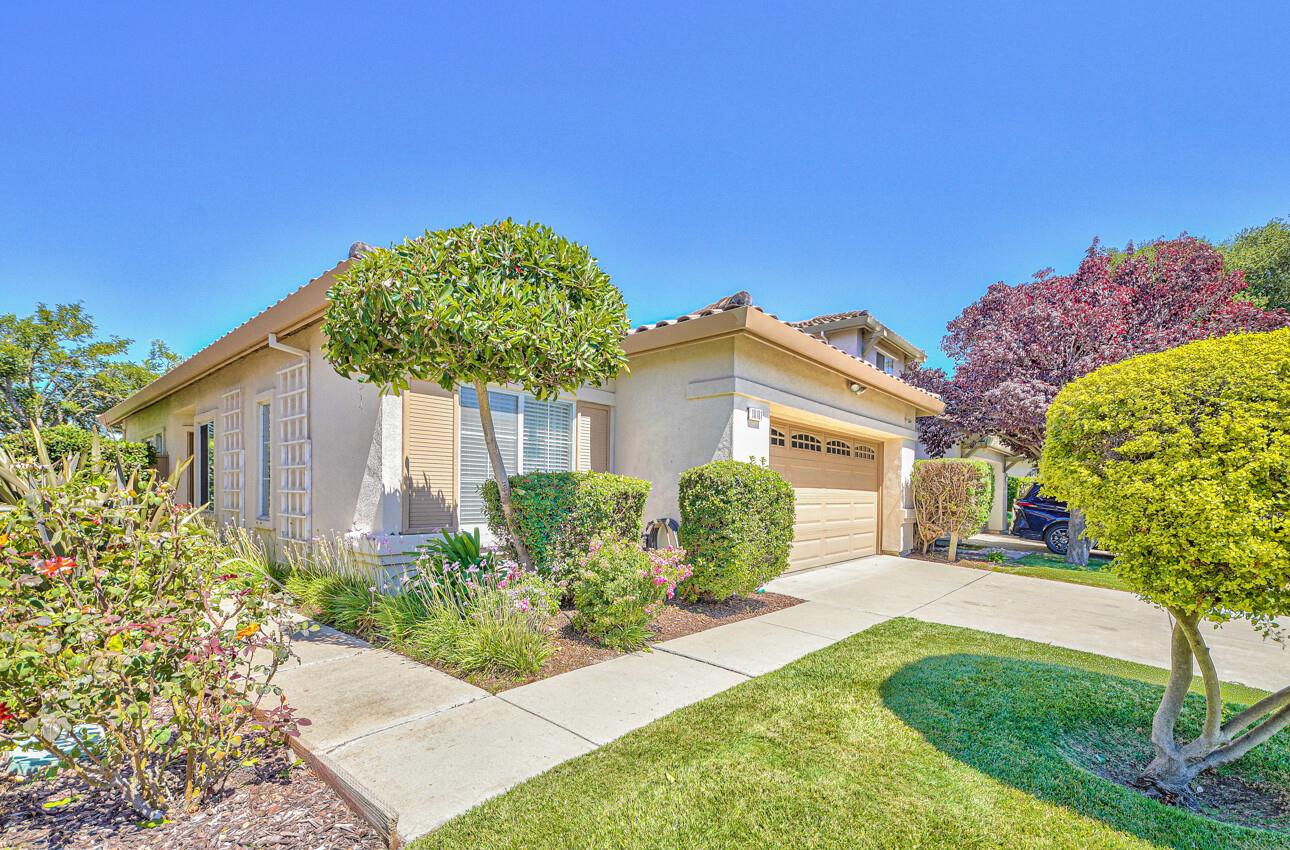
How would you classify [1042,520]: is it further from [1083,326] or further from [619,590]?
[619,590]

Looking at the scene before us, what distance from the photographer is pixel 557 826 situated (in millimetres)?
2412

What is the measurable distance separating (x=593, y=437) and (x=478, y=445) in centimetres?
188

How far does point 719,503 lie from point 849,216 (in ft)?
22.3

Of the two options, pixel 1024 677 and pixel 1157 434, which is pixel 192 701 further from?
pixel 1024 677

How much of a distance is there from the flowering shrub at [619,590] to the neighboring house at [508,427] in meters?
1.88

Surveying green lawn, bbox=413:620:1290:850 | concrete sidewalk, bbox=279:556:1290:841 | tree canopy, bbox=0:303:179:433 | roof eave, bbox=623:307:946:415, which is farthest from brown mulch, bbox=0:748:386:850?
tree canopy, bbox=0:303:179:433

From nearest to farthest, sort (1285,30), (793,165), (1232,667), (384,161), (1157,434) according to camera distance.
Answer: (1157,434), (1232,667), (1285,30), (384,161), (793,165)

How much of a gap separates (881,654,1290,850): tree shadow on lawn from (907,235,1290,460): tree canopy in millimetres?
8602

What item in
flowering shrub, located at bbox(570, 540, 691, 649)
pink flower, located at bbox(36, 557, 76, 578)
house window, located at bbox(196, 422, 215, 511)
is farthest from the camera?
house window, located at bbox(196, 422, 215, 511)

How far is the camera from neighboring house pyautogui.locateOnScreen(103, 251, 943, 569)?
6.55 m

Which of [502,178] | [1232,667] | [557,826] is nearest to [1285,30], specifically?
[1232,667]

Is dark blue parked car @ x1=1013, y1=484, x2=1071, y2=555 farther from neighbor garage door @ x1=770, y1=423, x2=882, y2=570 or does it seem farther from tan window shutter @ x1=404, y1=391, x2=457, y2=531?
tan window shutter @ x1=404, y1=391, x2=457, y2=531

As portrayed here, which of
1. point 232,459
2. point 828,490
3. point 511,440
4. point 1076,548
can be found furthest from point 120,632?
point 1076,548

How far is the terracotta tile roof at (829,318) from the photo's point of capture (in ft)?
42.3
